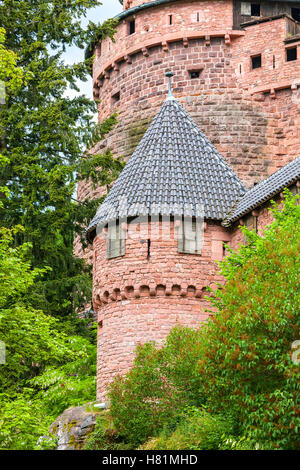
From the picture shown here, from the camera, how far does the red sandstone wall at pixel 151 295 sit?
1019 inches

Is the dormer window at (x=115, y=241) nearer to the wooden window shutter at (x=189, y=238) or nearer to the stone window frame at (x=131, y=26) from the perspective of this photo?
the wooden window shutter at (x=189, y=238)

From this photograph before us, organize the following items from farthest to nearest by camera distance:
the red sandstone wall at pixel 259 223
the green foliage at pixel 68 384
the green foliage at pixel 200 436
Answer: the green foliage at pixel 68 384 → the red sandstone wall at pixel 259 223 → the green foliage at pixel 200 436

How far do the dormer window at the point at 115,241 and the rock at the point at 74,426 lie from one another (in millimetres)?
3607

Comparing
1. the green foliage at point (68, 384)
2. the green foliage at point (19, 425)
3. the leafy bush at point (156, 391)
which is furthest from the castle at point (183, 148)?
the green foliage at point (19, 425)

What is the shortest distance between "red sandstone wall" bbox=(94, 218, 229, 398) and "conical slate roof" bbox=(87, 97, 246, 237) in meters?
0.66

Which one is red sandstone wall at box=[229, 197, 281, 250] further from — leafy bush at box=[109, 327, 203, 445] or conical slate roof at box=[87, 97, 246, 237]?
leafy bush at box=[109, 327, 203, 445]

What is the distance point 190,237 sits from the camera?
26484mm

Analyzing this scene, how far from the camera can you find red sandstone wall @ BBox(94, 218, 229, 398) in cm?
2588

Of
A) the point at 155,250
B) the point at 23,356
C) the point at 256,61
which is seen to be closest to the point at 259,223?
the point at 155,250

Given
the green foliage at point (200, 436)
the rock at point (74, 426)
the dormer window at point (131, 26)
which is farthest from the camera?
the dormer window at point (131, 26)

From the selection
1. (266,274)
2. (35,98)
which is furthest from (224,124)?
(266,274)

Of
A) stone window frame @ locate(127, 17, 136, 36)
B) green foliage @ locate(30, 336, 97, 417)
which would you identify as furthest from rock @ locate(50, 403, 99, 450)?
stone window frame @ locate(127, 17, 136, 36)

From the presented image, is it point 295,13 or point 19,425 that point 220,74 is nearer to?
point 295,13
